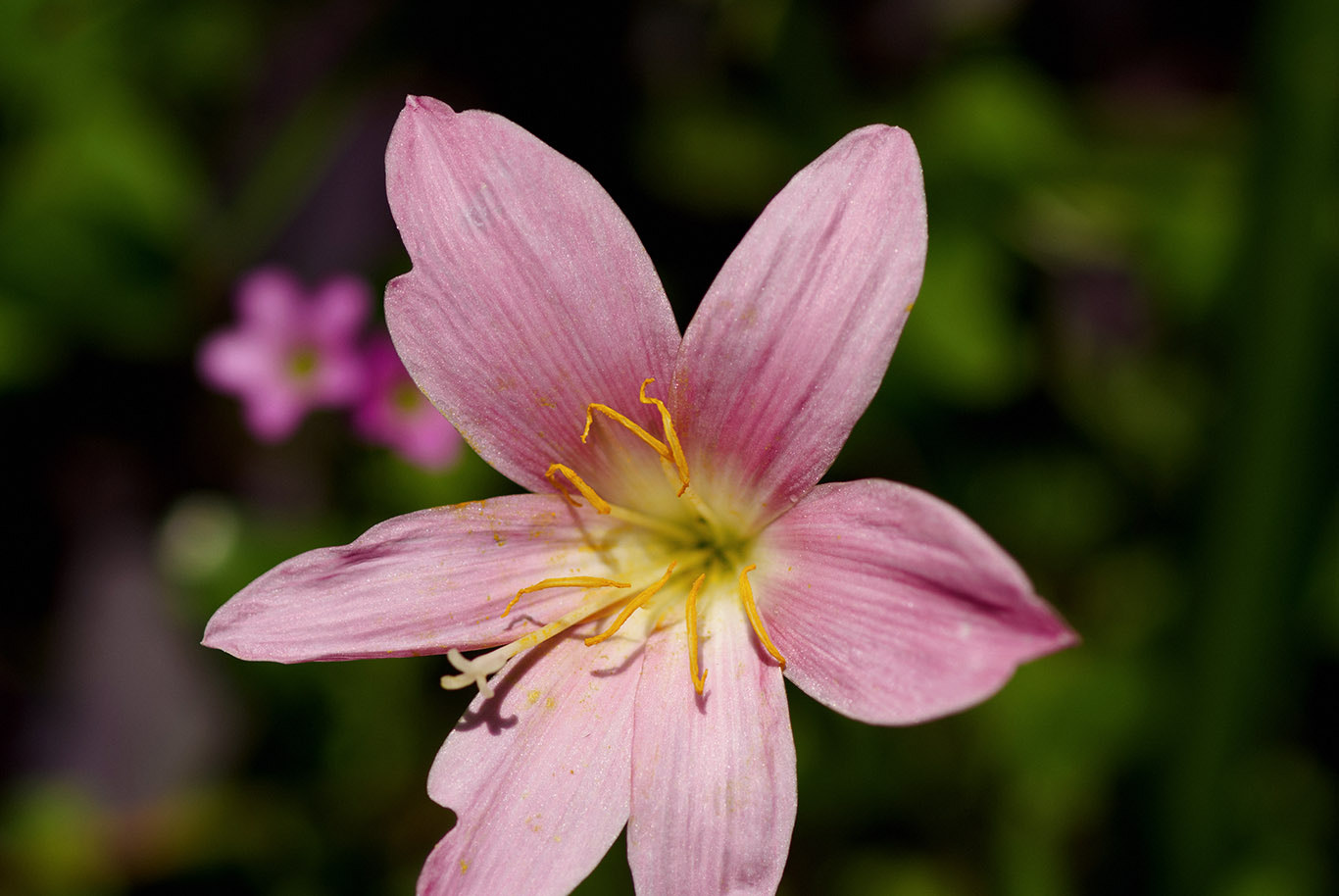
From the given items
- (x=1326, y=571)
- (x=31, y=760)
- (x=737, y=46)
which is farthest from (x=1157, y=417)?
(x=31, y=760)

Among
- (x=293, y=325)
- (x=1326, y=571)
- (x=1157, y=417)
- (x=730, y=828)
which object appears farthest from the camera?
(x=1157, y=417)

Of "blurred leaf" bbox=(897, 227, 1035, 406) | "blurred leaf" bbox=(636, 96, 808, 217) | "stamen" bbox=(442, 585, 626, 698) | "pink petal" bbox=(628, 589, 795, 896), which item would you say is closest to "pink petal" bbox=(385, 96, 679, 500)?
"stamen" bbox=(442, 585, 626, 698)

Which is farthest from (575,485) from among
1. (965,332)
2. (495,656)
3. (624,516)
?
(965,332)

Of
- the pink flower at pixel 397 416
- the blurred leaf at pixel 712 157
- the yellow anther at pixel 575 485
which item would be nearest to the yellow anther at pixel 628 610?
the yellow anther at pixel 575 485

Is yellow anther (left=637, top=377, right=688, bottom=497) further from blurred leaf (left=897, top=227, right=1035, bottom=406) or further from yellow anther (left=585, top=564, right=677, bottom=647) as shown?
blurred leaf (left=897, top=227, right=1035, bottom=406)

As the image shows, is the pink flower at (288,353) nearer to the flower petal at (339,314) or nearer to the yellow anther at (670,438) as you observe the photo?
the flower petal at (339,314)

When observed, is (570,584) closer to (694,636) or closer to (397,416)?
(694,636)

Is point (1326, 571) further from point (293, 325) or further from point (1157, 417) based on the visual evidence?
point (293, 325)

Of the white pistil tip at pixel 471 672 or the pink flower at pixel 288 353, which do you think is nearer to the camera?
the white pistil tip at pixel 471 672
